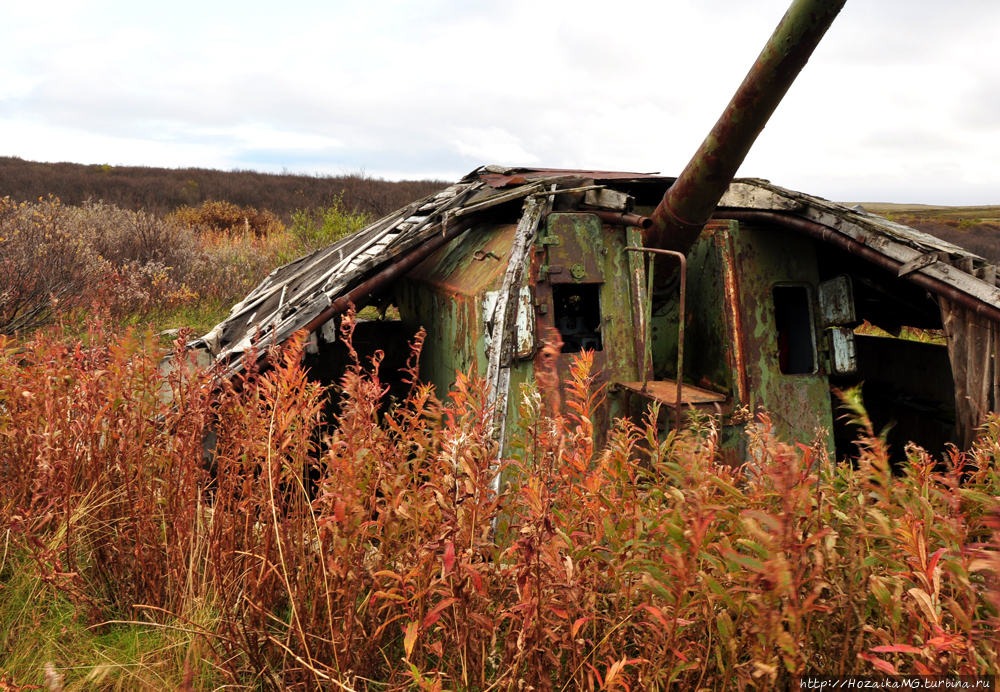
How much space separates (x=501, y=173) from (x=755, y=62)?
268 cm

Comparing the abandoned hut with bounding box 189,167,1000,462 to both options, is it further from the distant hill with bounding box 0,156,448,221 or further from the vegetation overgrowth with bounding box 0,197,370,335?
the distant hill with bounding box 0,156,448,221

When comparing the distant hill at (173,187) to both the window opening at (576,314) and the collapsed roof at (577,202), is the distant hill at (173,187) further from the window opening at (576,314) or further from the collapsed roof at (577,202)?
the window opening at (576,314)

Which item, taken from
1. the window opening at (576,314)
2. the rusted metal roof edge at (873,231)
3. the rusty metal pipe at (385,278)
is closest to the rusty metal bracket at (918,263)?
the rusted metal roof edge at (873,231)

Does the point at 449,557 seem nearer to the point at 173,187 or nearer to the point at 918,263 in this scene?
the point at 918,263

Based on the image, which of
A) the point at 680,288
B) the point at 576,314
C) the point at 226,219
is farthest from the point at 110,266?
the point at 226,219

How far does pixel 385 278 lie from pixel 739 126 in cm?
232

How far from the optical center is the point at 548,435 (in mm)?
1771

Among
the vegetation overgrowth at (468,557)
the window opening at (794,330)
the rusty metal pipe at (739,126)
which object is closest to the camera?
the vegetation overgrowth at (468,557)

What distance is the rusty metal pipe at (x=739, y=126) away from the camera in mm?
3066

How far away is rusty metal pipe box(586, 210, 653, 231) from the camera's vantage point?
13.8ft

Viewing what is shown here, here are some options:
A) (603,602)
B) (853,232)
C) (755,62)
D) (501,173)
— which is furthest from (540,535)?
(501,173)

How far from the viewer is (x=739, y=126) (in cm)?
347

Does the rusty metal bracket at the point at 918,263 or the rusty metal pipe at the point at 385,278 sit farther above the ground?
the rusty metal pipe at the point at 385,278

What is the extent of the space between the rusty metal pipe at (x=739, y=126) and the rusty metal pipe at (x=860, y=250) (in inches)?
29.6
